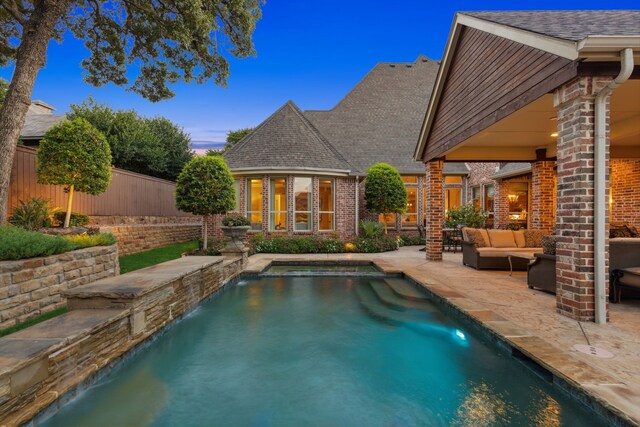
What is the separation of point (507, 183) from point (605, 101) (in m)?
12.8

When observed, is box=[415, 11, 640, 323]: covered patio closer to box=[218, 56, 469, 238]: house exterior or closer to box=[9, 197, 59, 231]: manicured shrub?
box=[218, 56, 469, 238]: house exterior

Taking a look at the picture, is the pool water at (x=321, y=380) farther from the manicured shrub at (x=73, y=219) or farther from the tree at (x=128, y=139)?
the tree at (x=128, y=139)

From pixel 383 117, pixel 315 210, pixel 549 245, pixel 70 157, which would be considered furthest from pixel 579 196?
pixel 383 117

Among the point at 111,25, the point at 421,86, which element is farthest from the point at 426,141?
the point at 421,86

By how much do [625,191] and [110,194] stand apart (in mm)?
16003

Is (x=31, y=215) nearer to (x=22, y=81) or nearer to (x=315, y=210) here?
(x=22, y=81)

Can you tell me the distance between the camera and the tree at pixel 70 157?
6.94 metres

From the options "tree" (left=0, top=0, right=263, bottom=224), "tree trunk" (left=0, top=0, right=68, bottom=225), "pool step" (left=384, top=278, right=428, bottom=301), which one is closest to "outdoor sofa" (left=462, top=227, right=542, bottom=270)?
"pool step" (left=384, top=278, right=428, bottom=301)

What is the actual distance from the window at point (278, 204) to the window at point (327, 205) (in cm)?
154

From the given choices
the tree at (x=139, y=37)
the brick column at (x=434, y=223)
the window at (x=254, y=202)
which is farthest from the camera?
the window at (x=254, y=202)

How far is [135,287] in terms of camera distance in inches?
160

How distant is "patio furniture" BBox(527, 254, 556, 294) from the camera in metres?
5.80

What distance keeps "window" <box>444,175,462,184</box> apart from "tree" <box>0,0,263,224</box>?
461 inches

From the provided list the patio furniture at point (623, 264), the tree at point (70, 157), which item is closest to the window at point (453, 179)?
the patio furniture at point (623, 264)
